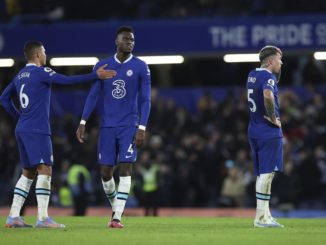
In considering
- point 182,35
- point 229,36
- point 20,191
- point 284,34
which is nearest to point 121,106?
point 20,191

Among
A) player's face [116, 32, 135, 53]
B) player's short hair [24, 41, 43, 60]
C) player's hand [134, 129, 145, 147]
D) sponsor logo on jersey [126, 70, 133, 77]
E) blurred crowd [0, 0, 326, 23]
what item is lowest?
player's hand [134, 129, 145, 147]

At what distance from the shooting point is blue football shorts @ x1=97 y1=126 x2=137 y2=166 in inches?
494

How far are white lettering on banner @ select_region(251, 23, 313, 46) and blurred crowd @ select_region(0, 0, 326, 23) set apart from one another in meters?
0.82

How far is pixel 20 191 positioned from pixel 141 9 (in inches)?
516

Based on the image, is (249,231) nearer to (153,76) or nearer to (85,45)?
(85,45)

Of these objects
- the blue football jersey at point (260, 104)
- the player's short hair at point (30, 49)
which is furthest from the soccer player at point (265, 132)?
the player's short hair at point (30, 49)

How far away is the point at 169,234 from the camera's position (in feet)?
38.4

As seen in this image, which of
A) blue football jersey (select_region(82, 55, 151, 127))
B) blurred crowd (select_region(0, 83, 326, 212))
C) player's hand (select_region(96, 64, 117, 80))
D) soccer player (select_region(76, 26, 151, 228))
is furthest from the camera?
blurred crowd (select_region(0, 83, 326, 212))

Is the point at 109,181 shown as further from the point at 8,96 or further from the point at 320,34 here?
the point at 320,34

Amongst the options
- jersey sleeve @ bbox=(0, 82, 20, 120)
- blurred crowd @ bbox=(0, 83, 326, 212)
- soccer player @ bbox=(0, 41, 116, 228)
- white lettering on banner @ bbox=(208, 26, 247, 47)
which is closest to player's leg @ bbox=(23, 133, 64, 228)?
soccer player @ bbox=(0, 41, 116, 228)

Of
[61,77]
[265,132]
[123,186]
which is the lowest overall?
[123,186]

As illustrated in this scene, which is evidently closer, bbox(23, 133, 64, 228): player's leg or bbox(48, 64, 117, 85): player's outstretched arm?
bbox(48, 64, 117, 85): player's outstretched arm

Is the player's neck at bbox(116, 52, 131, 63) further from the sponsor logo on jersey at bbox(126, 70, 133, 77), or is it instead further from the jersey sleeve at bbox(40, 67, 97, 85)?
the jersey sleeve at bbox(40, 67, 97, 85)

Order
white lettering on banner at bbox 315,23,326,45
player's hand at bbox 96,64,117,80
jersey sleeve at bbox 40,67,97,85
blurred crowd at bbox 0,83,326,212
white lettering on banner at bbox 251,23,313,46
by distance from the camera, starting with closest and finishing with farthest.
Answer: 1. jersey sleeve at bbox 40,67,97,85
2. player's hand at bbox 96,64,117,80
3. blurred crowd at bbox 0,83,326,212
4. white lettering on banner at bbox 315,23,326,45
5. white lettering on banner at bbox 251,23,313,46
